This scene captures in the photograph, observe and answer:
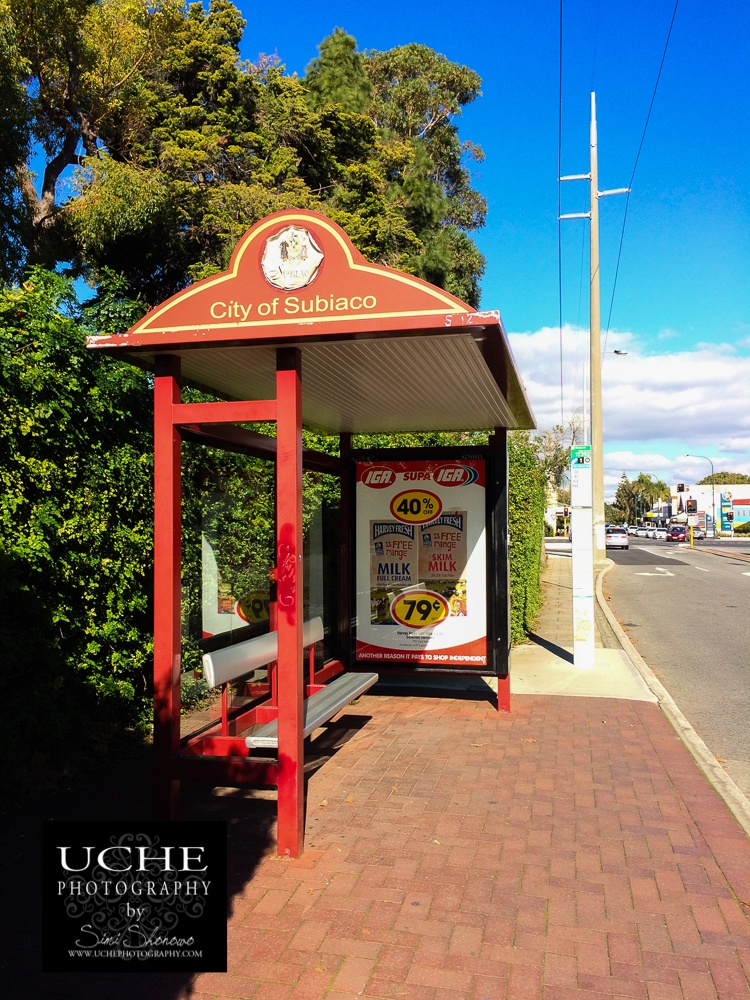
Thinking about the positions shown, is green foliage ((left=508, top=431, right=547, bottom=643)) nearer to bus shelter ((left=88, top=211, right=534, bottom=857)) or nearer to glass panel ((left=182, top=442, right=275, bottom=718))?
bus shelter ((left=88, top=211, right=534, bottom=857))

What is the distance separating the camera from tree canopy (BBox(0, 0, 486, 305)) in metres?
17.1

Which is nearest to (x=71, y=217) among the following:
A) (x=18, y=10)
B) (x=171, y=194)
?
(x=171, y=194)

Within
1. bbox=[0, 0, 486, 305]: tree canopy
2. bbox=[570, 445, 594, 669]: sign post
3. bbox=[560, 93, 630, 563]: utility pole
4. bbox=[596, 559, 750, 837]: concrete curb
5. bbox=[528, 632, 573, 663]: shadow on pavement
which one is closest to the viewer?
bbox=[596, 559, 750, 837]: concrete curb

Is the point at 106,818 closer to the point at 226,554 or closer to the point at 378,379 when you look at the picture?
the point at 226,554

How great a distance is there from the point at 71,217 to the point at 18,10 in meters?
4.58

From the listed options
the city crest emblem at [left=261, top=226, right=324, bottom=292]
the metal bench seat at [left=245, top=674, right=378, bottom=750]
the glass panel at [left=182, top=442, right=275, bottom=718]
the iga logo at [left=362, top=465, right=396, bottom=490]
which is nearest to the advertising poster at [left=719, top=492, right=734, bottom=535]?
the iga logo at [left=362, top=465, right=396, bottom=490]

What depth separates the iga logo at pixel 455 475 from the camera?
7.27 metres

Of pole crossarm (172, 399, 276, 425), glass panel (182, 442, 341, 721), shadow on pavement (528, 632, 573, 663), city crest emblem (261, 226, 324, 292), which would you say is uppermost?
city crest emblem (261, 226, 324, 292)

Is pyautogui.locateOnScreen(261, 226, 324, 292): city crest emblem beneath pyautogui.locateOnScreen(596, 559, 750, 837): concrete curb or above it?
above

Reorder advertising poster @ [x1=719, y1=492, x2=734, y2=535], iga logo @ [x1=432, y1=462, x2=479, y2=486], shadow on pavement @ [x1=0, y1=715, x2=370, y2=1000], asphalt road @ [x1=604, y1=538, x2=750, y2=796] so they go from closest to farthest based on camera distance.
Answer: shadow on pavement @ [x1=0, y1=715, x2=370, y2=1000]
asphalt road @ [x1=604, y1=538, x2=750, y2=796]
iga logo @ [x1=432, y1=462, x2=479, y2=486]
advertising poster @ [x1=719, y1=492, x2=734, y2=535]

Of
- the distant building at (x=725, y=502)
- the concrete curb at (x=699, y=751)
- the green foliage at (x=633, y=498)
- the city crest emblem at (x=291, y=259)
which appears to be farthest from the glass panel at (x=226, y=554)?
the green foliage at (x=633, y=498)

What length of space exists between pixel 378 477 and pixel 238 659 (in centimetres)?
310

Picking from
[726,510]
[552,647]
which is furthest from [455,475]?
[726,510]

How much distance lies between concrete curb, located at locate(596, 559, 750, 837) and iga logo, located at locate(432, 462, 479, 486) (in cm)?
287
